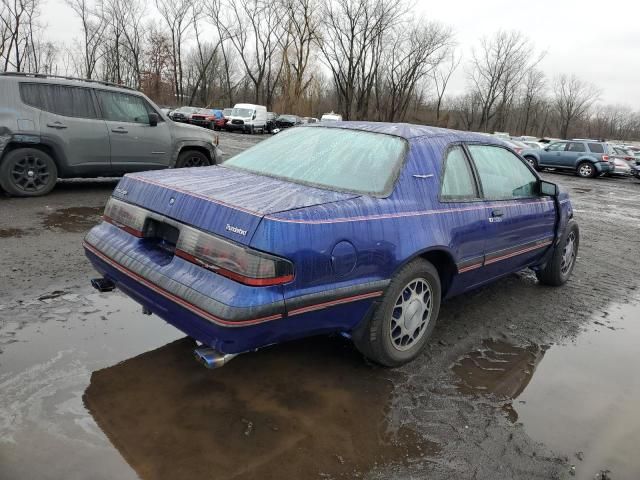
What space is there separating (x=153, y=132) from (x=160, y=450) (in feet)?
22.1

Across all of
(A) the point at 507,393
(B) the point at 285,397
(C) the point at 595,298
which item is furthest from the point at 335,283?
(C) the point at 595,298

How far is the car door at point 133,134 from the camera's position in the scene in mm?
7633

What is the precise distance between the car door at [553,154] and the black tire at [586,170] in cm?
91

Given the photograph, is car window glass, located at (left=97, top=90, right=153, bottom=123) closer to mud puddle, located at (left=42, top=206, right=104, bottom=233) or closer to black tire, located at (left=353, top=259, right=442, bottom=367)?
mud puddle, located at (left=42, top=206, right=104, bottom=233)

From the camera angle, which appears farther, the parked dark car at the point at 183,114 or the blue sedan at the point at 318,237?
the parked dark car at the point at 183,114

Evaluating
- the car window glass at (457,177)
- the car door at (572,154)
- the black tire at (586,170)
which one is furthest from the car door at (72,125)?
the black tire at (586,170)

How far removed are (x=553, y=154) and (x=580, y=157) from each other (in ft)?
4.09

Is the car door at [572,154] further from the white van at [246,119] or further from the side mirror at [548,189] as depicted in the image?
the white van at [246,119]

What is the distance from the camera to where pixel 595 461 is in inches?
96.6

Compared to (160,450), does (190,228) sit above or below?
above

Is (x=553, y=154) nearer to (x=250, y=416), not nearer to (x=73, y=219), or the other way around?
(x=73, y=219)

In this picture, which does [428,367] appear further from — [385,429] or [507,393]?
[385,429]

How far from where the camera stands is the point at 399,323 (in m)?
3.05

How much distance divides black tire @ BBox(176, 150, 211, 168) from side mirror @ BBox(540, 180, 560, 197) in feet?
18.9
